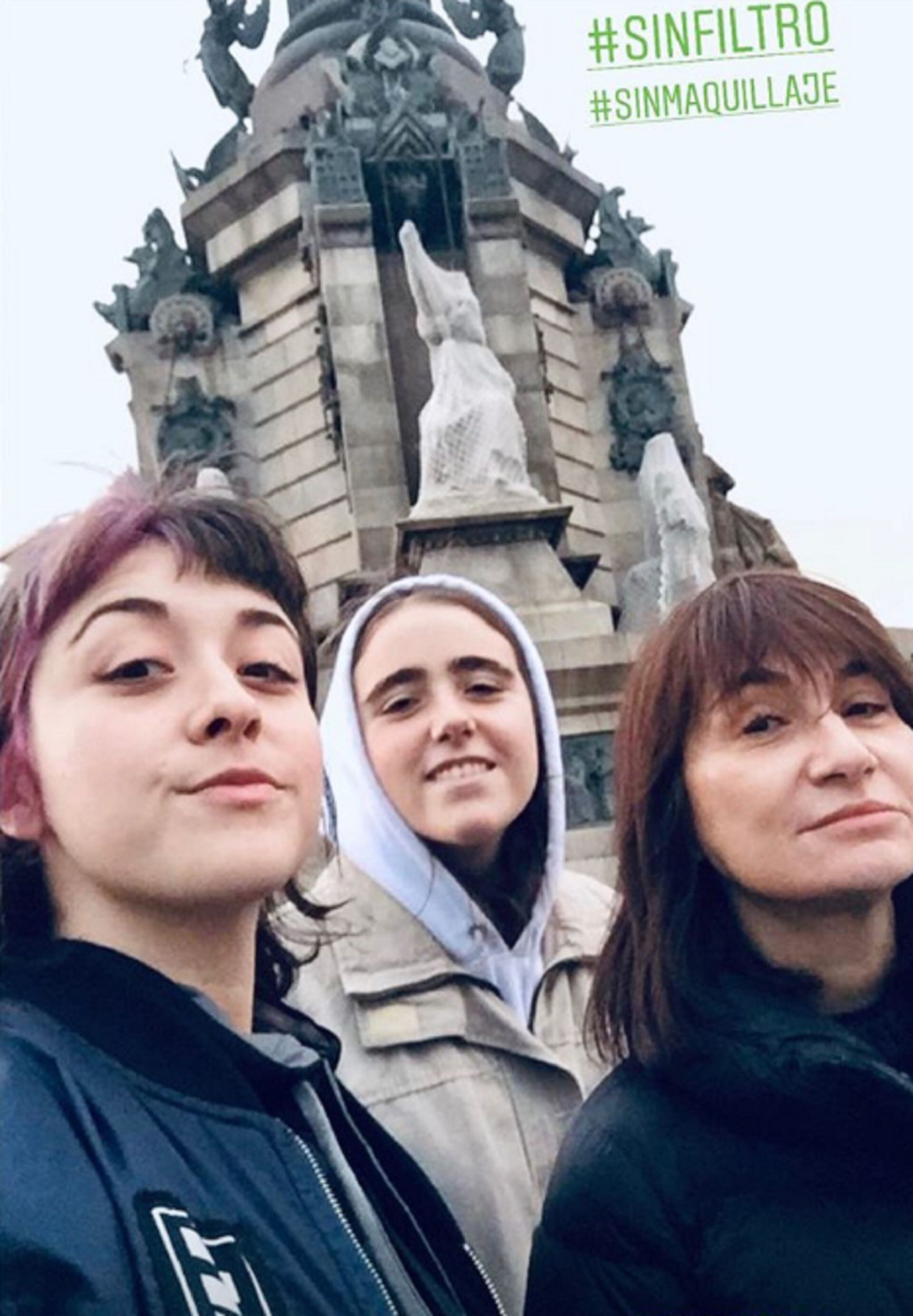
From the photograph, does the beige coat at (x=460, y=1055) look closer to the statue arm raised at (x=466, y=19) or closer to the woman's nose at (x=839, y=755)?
the woman's nose at (x=839, y=755)

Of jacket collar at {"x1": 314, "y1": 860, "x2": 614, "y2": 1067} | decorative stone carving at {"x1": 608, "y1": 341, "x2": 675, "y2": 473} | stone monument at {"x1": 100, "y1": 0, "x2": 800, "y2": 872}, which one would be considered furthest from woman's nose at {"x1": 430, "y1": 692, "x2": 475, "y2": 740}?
decorative stone carving at {"x1": 608, "y1": 341, "x2": 675, "y2": 473}

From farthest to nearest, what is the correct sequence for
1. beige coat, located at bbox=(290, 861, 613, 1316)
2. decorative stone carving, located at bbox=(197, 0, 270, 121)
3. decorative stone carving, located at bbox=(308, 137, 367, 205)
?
1. decorative stone carving, located at bbox=(197, 0, 270, 121)
2. decorative stone carving, located at bbox=(308, 137, 367, 205)
3. beige coat, located at bbox=(290, 861, 613, 1316)

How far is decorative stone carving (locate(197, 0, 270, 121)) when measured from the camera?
650 inches

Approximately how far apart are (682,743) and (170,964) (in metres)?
0.89

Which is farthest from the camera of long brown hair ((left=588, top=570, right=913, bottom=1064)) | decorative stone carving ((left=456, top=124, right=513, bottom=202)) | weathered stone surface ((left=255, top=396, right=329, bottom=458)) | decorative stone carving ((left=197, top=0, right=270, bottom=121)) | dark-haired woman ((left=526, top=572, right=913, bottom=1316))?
decorative stone carving ((left=197, top=0, right=270, bottom=121))

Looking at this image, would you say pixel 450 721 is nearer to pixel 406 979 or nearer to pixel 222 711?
pixel 406 979

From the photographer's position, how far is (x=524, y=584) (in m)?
10.6

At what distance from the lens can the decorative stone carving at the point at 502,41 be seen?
16.6 metres

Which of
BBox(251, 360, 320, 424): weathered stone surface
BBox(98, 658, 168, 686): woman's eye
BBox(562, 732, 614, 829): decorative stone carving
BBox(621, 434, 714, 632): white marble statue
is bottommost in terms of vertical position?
BBox(562, 732, 614, 829): decorative stone carving

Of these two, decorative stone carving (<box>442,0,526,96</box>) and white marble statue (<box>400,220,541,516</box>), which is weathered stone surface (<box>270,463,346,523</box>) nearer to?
white marble statue (<box>400,220,541,516</box>)

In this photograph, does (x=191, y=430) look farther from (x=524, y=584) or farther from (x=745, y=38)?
(x=745, y=38)

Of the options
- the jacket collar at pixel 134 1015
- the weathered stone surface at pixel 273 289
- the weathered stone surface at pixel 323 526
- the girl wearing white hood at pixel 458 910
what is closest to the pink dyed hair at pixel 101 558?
the jacket collar at pixel 134 1015

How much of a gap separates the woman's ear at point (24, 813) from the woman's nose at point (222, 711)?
0.24 metres

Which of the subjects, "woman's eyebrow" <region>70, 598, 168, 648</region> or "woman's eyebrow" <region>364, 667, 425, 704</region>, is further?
"woman's eyebrow" <region>364, 667, 425, 704</region>
